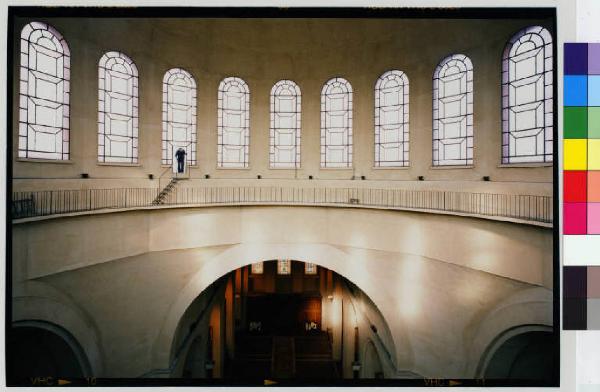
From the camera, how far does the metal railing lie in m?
3.79

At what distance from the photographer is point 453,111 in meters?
4.19

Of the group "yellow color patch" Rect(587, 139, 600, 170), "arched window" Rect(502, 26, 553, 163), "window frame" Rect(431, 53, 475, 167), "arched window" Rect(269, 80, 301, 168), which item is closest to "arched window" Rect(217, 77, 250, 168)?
"arched window" Rect(269, 80, 301, 168)

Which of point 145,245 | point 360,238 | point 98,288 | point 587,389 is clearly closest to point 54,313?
point 98,288

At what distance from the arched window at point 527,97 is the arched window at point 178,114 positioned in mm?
4026

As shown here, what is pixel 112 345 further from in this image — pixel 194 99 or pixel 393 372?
pixel 393 372

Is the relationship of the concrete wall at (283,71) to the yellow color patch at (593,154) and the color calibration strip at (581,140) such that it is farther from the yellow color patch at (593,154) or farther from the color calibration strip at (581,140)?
the yellow color patch at (593,154)

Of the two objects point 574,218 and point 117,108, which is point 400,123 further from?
point 117,108

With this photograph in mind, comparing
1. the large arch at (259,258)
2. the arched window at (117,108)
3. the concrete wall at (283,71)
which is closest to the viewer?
the concrete wall at (283,71)

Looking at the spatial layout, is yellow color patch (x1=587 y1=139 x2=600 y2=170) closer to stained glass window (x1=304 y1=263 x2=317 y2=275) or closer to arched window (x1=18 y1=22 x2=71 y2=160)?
Result: arched window (x1=18 y1=22 x2=71 y2=160)

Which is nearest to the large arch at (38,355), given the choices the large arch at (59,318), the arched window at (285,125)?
the large arch at (59,318)

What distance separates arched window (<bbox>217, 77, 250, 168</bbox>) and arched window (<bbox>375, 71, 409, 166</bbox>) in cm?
190

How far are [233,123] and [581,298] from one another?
4.80 metres

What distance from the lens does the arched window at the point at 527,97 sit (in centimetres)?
366
